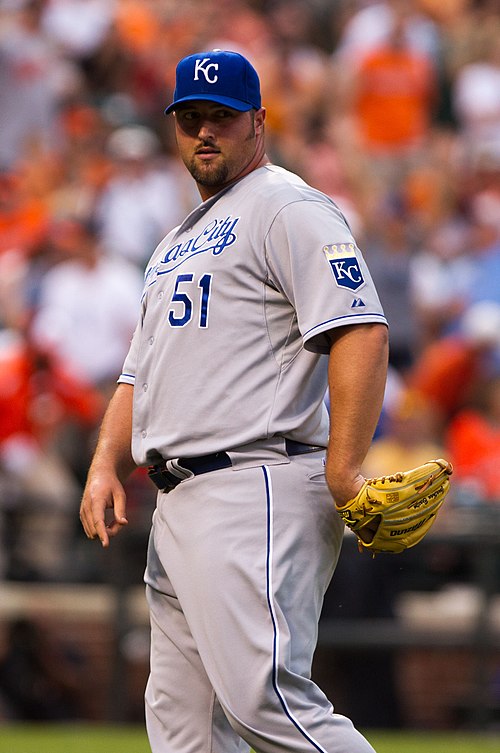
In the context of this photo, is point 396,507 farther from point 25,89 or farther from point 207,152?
point 25,89

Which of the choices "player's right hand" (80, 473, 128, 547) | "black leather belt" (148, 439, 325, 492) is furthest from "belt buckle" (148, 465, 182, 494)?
"player's right hand" (80, 473, 128, 547)

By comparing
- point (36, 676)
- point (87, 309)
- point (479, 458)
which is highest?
point (87, 309)

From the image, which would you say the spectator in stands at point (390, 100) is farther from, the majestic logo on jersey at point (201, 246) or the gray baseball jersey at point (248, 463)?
Result: the gray baseball jersey at point (248, 463)

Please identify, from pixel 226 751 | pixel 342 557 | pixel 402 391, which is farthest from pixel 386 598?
pixel 226 751

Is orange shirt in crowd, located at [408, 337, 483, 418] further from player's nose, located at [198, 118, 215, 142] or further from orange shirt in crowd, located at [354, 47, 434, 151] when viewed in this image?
player's nose, located at [198, 118, 215, 142]

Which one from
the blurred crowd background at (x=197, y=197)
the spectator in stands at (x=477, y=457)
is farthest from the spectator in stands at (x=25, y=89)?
the spectator in stands at (x=477, y=457)

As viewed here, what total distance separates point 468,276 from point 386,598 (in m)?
3.68

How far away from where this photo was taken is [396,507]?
3418mm

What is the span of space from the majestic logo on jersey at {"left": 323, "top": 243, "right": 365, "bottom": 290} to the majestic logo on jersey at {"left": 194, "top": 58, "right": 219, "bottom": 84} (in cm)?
54

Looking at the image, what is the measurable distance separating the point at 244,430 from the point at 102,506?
1.58ft

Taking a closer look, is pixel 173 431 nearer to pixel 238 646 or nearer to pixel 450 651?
pixel 238 646

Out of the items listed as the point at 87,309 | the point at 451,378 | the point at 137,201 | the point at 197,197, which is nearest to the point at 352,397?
the point at 451,378

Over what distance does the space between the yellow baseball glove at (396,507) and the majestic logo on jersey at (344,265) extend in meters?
0.47

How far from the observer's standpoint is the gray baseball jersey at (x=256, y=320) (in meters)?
3.47
